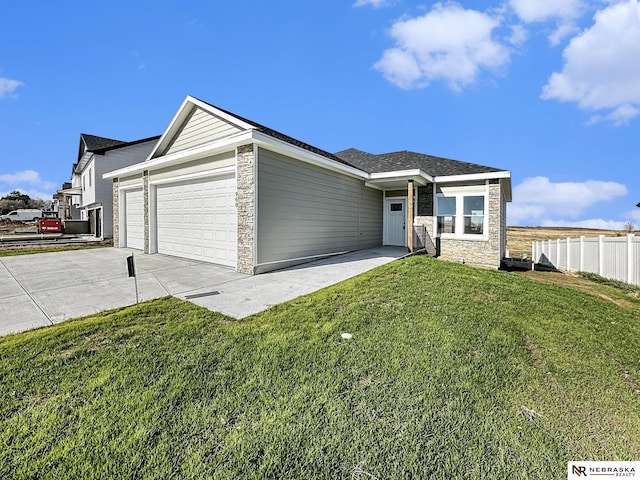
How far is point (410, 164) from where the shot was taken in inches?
539

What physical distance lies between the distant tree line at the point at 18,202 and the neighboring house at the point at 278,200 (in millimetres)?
55266

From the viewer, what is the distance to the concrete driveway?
5.03 m

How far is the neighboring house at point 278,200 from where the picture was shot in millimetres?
8031

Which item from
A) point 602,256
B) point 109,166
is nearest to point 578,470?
point 602,256

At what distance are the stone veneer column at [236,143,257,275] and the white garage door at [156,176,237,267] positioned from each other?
560 millimetres

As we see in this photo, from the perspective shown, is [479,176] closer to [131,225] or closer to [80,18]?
[80,18]

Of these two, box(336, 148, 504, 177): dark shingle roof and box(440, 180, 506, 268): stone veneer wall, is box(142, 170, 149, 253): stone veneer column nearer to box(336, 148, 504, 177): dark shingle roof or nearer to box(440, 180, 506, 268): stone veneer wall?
box(336, 148, 504, 177): dark shingle roof

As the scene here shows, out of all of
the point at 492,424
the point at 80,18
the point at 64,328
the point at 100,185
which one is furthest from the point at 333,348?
the point at 100,185

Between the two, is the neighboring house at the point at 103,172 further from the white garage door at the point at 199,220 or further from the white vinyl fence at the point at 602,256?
the white vinyl fence at the point at 602,256

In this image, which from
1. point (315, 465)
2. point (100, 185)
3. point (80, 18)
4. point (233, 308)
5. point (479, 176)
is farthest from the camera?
point (100, 185)

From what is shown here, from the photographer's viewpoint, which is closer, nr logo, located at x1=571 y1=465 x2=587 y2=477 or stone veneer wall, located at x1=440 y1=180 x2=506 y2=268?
nr logo, located at x1=571 y1=465 x2=587 y2=477

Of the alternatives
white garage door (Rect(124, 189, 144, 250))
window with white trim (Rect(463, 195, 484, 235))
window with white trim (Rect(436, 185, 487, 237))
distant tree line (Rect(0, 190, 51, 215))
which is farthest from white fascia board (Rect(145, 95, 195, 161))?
distant tree line (Rect(0, 190, 51, 215))

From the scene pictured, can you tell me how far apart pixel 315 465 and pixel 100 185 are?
23564mm

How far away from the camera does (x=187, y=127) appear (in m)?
10.4
